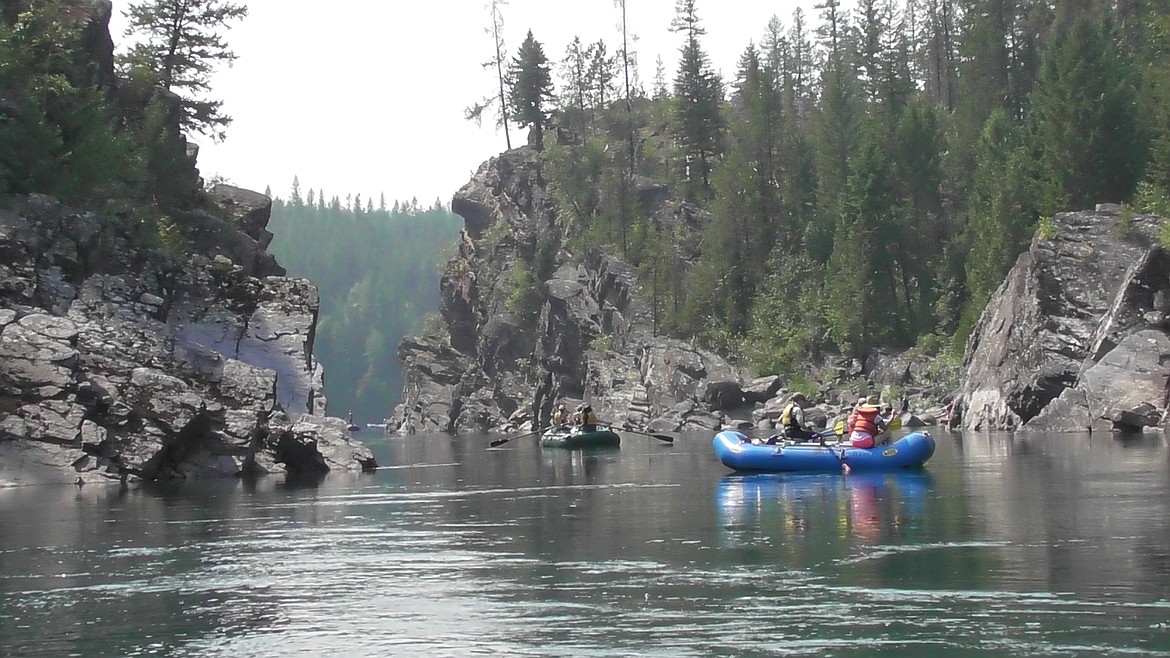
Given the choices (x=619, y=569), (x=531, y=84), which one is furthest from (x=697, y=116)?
(x=619, y=569)

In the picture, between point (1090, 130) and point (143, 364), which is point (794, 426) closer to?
point (143, 364)

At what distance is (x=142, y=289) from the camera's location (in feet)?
125

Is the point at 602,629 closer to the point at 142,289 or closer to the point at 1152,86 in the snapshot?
the point at 142,289

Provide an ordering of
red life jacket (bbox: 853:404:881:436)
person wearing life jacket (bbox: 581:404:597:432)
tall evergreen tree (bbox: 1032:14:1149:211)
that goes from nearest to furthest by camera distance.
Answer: red life jacket (bbox: 853:404:881:436) < person wearing life jacket (bbox: 581:404:597:432) < tall evergreen tree (bbox: 1032:14:1149:211)

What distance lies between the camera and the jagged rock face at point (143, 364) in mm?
30188

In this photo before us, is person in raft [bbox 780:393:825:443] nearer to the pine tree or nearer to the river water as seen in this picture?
the river water

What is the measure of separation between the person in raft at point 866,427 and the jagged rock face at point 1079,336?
47.5 ft

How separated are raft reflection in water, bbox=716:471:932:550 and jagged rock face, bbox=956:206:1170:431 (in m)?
16.0

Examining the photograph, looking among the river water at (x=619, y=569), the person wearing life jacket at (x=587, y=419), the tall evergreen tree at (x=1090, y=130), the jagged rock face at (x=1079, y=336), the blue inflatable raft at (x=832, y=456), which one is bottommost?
the river water at (x=619, y=569)

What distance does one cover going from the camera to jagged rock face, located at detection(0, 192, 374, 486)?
30.2 m

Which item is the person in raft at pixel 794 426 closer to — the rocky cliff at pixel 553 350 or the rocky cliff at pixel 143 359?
the rocky cliff at pixel 143 359

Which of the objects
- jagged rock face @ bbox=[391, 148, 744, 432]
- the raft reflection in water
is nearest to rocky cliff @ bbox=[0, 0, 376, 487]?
the raft reflection in water

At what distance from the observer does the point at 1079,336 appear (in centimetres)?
4681

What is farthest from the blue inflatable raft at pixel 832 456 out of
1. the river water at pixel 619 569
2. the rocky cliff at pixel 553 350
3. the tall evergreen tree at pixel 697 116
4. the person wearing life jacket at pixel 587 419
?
the tall evergreen tree at pixel 697 116
